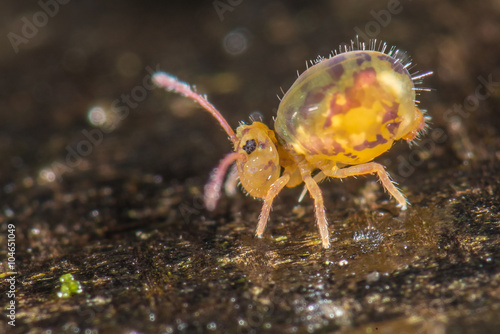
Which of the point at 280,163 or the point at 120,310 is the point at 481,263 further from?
the point at 120,310

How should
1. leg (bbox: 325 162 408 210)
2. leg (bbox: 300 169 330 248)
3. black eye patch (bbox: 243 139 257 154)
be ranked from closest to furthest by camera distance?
leg (bbox: 300 169 330 248), leg (bbox: 325 162 408 210), black eye patch (bbox: 243 139 257 154)

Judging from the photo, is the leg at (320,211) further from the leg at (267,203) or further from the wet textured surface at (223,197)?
the leg at (267,203)

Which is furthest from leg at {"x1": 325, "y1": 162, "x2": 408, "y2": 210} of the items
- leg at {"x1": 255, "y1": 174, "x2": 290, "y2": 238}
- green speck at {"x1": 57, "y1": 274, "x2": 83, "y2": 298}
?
green speck at {"x1": 57, "y1": 274, "x2": 83, "y2": 298}

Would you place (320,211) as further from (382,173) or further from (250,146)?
(250,146)

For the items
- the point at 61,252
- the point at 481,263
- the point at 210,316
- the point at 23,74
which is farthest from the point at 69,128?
the point at 481,263

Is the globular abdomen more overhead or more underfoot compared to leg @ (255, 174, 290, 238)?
more overhead

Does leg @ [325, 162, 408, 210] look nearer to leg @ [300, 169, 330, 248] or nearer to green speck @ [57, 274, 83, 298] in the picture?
leg @ [300, 169, 330, 248]

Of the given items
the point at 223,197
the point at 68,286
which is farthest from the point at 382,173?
the point at 68,286
